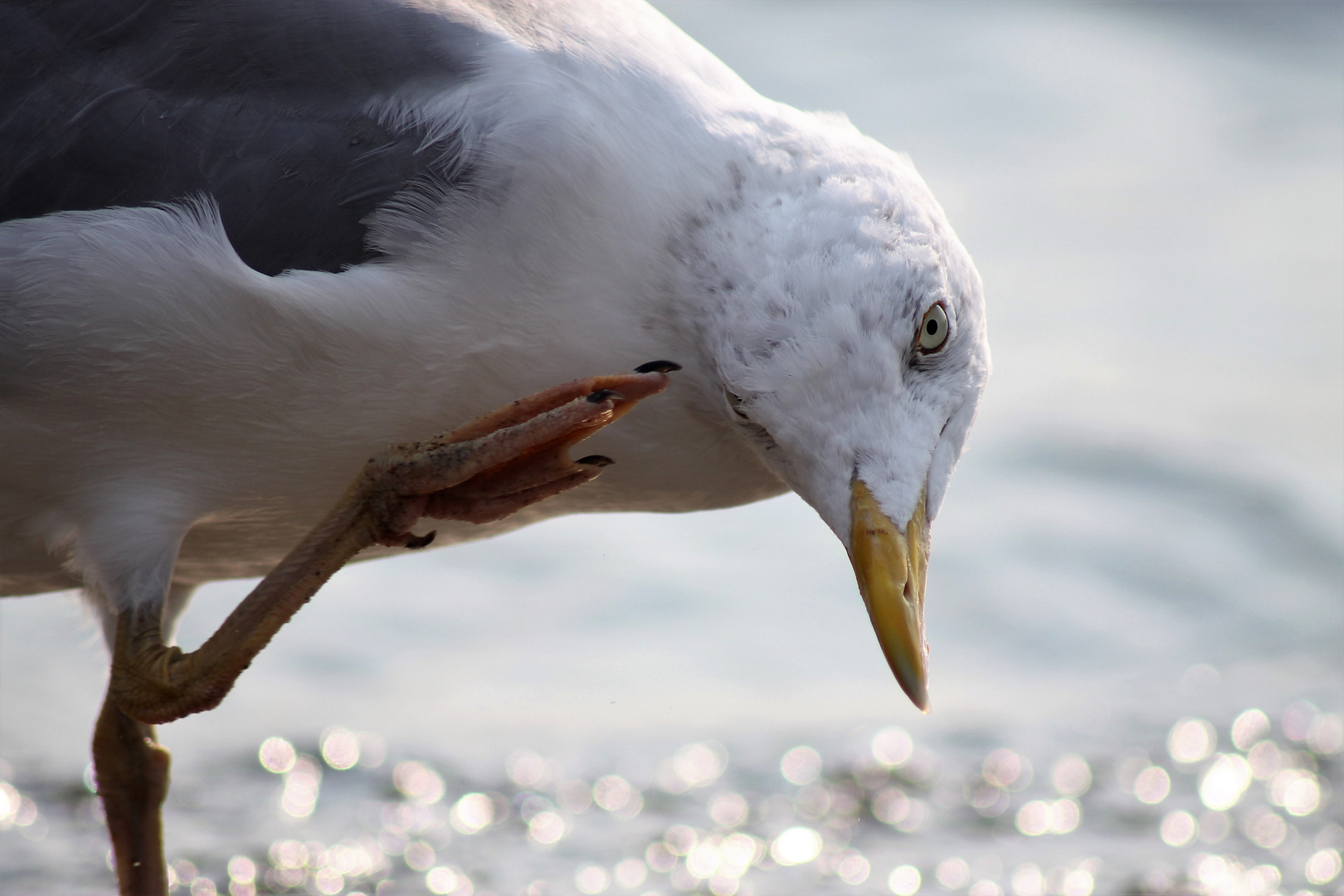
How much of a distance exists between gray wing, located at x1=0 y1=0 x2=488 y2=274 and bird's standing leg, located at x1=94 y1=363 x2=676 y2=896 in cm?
40

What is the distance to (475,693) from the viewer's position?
5.42 m

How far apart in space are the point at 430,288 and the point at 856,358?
0.76m

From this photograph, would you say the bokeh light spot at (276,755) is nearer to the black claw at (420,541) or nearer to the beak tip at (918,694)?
the black claw at (420,541)

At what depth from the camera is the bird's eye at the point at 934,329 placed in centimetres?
269

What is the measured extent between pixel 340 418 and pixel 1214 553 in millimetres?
4421

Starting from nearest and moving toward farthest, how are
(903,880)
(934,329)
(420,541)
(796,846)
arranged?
(934,329) → (420,541) → (903,880) → (796,846)

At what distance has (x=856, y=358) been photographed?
2.60 metres

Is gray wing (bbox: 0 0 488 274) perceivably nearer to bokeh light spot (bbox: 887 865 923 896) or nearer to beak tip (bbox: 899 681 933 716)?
beak tip (bbox: 899 681 933 716)

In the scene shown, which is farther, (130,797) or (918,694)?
(130,797)

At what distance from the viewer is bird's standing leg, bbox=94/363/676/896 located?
2729 millimetres

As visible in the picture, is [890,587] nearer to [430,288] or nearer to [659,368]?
[659,368]

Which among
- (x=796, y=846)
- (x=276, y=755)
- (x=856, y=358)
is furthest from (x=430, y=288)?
(x=276, y=755)

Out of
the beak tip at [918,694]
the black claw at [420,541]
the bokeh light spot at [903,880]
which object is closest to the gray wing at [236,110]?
the black claw at [420,541]

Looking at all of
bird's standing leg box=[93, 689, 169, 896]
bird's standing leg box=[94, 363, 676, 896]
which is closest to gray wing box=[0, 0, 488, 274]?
bird's standing leg box=[94, 363, 676, 896]
